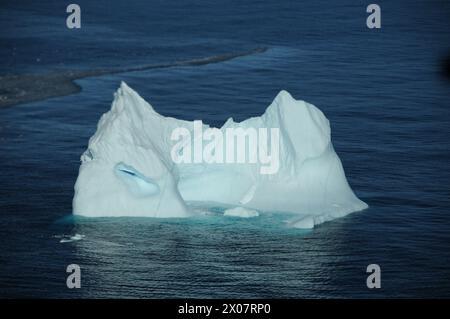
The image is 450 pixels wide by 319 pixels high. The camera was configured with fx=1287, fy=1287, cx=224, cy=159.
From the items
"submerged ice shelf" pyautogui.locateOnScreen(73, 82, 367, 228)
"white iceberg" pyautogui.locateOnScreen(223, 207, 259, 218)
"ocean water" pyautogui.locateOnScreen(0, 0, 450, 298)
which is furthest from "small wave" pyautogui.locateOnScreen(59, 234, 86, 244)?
"white iceberg" pyautogui.locateOnScreen(223, 207, 259, 218)

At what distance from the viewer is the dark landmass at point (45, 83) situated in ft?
241

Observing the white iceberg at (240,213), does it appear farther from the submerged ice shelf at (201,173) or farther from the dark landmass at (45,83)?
the dark landmass at (45,83)

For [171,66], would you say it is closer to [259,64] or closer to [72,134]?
[259,64]

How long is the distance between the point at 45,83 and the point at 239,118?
13.7 metres

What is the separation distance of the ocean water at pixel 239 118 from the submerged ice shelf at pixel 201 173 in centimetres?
76

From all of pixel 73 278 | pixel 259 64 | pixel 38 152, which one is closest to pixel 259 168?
pixel 73 278

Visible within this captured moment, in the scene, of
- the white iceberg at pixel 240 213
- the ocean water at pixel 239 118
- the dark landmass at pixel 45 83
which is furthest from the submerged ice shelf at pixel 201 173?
the dark landmass at pixel 45 83

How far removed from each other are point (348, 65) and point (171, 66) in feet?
36.9

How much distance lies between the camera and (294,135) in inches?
2111

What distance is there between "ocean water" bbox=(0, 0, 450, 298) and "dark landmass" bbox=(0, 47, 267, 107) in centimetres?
76

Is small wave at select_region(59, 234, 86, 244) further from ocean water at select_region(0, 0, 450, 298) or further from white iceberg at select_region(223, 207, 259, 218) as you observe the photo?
white iceberg at select_region(223, 207, 259, 218)

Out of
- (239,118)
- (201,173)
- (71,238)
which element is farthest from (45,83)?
(71,238)

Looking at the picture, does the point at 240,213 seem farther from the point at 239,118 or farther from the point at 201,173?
the point at 239,118

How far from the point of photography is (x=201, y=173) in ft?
179
